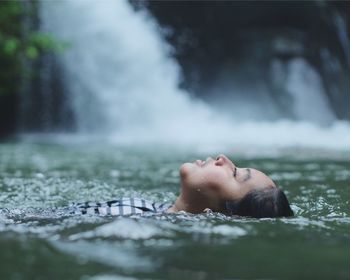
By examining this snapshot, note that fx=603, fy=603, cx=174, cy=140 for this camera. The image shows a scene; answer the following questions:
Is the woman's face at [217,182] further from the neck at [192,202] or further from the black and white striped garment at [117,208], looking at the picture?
the black and white striped garment at [117,208]

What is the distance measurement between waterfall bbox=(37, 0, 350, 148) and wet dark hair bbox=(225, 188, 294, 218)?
483 inches

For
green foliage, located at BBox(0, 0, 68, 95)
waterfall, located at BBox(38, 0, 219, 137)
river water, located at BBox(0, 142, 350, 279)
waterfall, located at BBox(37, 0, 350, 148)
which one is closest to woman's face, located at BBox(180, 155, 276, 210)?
river water, located at BBox(0, 142, 350, 279)

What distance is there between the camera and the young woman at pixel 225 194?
3.14 meters

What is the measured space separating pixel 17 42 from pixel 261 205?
11191mm

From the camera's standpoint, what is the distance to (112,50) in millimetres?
16297

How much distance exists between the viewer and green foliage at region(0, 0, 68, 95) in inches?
508

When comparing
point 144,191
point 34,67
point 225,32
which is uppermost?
point 225,32

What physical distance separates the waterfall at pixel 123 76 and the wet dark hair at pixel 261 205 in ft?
40.3

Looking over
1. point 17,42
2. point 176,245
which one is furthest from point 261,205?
point 17,42

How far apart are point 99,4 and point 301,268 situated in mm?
15167

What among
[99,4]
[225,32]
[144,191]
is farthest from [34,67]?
[144,191]

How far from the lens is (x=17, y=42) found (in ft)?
43.7

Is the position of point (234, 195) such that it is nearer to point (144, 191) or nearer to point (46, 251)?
point (46, 251)

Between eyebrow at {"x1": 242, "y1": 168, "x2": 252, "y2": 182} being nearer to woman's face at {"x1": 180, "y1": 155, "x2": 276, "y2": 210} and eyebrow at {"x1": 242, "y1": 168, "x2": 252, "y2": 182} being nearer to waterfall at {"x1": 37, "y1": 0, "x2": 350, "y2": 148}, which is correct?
woman's face at {"x1": 180, "y1": 155, "x2": 276, "y2": 210}
